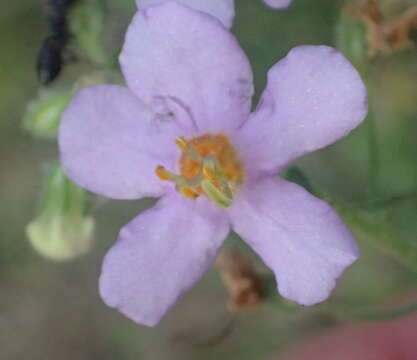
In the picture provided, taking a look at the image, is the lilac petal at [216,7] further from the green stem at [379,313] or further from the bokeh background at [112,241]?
the bokeh background at [112,241]

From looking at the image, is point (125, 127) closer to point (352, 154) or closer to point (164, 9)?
point (164, 9)

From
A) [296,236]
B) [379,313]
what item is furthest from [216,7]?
[379,313]

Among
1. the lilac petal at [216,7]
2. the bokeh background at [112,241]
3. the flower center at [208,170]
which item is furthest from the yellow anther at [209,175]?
the bokeh background at [112,241]

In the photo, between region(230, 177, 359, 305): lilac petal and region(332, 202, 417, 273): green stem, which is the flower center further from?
region(332, 202, 417, 273): green stem

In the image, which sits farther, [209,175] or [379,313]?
[379,313]

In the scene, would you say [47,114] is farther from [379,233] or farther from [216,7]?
[379,233]

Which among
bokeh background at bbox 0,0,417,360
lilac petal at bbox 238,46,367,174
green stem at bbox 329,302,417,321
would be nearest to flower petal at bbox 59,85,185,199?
lilac petal at bbox 238,46,367,174
